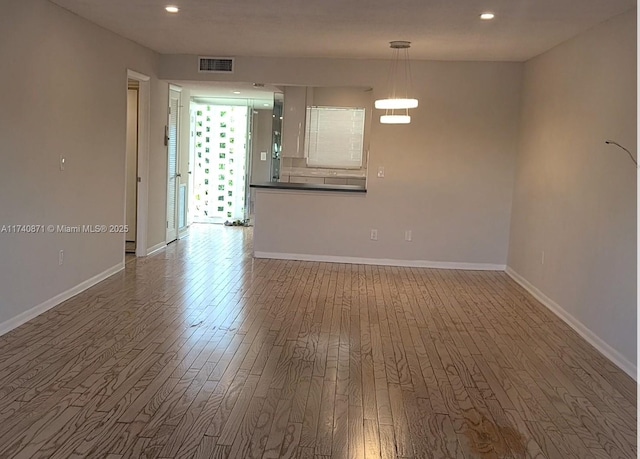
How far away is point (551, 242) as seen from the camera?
5.61 meters

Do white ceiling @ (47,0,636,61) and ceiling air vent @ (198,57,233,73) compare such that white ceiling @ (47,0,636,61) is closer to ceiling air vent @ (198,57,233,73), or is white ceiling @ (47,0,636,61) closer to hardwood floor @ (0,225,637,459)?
ceiling air vent @ (198,57,233,73)

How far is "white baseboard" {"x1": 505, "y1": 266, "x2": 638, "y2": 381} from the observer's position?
3.91m

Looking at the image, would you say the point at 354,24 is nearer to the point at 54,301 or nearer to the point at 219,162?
the point at 54,301

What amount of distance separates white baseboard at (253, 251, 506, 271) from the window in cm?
166

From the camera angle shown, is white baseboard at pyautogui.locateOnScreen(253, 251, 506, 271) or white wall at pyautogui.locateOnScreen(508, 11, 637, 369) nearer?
white wall at pyautogui.locateOnScreen(508, 11, 637, 369)

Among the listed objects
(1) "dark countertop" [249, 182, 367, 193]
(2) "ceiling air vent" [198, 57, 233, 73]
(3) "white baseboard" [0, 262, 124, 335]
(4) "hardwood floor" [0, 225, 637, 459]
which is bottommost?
(4) "hardwood floor" [0, 225, 637, 459]

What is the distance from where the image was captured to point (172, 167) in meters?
8.16

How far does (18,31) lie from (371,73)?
4035 millimetres

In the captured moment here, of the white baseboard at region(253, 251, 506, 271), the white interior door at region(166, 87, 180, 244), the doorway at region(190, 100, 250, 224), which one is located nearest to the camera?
the white baseboard at region(253, 251, 506, 271)

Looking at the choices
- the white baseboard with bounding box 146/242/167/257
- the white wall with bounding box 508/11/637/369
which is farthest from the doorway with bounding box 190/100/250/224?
the white wall with bounding box 508/11/637/369

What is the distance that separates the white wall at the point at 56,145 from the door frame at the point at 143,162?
1.31 feet

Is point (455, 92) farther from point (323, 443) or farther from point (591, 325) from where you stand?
point (323, 443)

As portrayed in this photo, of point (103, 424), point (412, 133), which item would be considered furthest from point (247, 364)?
point (412, 133)

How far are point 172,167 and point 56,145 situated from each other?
3.36 m
